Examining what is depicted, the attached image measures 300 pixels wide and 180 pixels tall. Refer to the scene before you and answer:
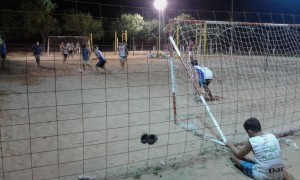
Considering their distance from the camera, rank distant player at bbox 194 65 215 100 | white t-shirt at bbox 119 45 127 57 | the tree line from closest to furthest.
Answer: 1. the tree line
2. distant player at bbox 194 65 215 100
3. white t-shirt at bbox 119 45 127 57

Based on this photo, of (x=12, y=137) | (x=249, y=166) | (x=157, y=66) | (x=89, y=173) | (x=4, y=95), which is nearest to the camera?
(x=249, y=166)

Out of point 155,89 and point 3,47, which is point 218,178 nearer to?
point 155,89

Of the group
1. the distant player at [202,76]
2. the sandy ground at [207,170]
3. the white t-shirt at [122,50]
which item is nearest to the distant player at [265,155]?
the sandy ground at [207,170]

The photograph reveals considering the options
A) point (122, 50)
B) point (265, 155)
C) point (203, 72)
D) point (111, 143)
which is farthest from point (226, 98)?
point (122, 50)

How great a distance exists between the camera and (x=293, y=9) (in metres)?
40.9

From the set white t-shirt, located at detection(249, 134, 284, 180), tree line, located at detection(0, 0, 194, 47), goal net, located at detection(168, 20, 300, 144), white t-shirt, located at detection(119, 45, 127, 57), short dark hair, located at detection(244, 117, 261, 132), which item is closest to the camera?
A: white t-shirt, located at detection(249, 134, 284, 180)

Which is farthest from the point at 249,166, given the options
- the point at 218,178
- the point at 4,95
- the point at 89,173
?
the point at 4,95

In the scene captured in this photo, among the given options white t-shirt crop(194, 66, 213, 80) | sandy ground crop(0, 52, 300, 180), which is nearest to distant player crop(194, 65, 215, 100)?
white t-shirt crop(194, 66, 213, 80)

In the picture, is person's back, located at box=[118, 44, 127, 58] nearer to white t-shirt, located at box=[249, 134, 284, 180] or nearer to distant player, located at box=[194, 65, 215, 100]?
distant player, located at box=[194, 65, 215, 100]

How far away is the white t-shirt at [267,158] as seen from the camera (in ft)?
13.9

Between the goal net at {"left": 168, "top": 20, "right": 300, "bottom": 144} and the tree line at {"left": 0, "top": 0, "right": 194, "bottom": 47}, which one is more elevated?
the tree line at {"left": 0, "top": 0, "right": 194, "bottom": 47}

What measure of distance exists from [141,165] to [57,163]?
4.94ft

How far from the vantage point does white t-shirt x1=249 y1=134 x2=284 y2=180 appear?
423 centimetres

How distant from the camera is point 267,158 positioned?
423cm
